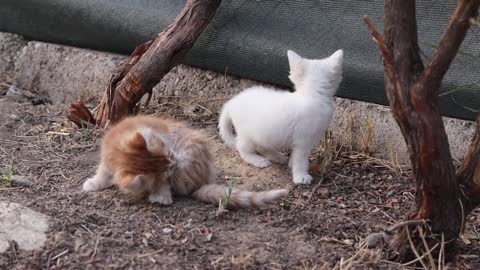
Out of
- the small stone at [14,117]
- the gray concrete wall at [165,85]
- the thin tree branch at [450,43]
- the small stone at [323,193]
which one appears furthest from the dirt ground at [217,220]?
the thin tree branch at [450,43]

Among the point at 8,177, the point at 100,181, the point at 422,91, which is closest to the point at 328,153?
the point at 100,181

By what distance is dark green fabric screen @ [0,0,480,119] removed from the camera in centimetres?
409

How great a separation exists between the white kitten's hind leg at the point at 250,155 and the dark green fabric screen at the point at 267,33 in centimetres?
65

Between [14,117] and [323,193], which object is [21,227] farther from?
[14,117]

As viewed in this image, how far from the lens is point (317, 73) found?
12.6 ft

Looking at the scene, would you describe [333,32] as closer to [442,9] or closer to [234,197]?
[442,9]

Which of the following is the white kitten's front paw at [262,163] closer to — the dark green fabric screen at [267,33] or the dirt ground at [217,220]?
the dirt ground at [217,220]

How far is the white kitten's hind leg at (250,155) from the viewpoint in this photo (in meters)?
4.05

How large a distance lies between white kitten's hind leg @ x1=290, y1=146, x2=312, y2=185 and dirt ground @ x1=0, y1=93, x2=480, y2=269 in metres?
0.06

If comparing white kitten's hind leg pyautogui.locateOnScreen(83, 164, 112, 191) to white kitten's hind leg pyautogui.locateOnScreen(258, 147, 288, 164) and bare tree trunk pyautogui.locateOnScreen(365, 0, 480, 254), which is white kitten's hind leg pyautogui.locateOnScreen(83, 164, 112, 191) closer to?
white kitten's hind leg pyautogui.locateOnScreen(258, 147, 288, 164)

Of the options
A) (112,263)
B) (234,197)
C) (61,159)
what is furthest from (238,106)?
(112,263)

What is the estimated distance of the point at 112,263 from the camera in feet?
9.66

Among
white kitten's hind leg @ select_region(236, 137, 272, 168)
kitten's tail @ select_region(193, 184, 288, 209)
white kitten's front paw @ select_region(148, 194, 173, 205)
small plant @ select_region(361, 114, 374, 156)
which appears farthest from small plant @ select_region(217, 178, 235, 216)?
small plant @ select_region(361, 114, 374, 156)

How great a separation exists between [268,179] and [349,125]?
69cm
